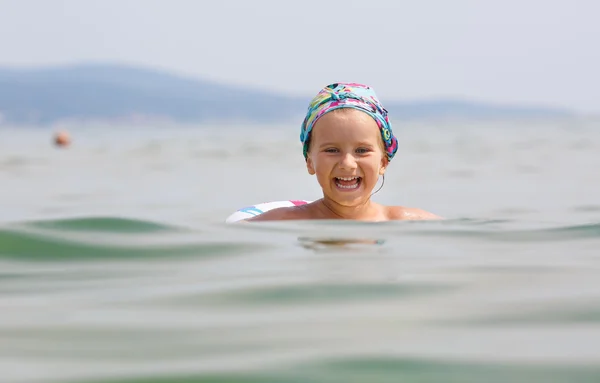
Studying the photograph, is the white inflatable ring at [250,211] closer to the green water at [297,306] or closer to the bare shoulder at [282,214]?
the bare shoulder at [282,214]

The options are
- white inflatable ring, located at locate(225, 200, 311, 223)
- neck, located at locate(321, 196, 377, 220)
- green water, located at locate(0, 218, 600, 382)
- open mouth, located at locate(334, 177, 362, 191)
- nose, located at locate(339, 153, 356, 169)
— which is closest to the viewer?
green water, located at locate(0, 218, 600, 382)

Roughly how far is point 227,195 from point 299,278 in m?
8.08

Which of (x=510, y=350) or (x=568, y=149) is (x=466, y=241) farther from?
(x=568, y=149)

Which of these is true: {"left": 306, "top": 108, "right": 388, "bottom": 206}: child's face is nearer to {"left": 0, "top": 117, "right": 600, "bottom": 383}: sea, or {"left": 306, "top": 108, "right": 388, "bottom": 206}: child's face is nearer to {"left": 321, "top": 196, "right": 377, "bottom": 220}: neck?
{"left": 321, "top": 196, "right": 377, "bottom": 220}: neck

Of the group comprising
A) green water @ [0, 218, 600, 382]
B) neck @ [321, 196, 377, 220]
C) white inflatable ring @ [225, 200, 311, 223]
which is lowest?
green water @ [0, 218, 600, 382]

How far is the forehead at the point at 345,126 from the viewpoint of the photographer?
5754 mm

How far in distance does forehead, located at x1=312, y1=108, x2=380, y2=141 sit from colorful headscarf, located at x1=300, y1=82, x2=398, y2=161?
0.12ft

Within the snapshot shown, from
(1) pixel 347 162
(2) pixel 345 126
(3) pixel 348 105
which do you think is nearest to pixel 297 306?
(1) pixel 347 162

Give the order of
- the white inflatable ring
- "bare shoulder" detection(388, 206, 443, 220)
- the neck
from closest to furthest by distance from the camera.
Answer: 1. the neck
2. "bare shoulder" detection(388, 206, 443, 220)
3. the white inflatable ring

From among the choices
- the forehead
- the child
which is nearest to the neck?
the child

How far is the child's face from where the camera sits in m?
5.73

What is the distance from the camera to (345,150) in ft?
18.9

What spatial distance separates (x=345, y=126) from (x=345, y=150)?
0.14m

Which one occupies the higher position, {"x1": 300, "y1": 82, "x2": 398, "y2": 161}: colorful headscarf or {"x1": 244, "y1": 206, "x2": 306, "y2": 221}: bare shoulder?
{"x1": 300, "y1": 82, "x2": 398, "y2": 161}: colorful headscarf
